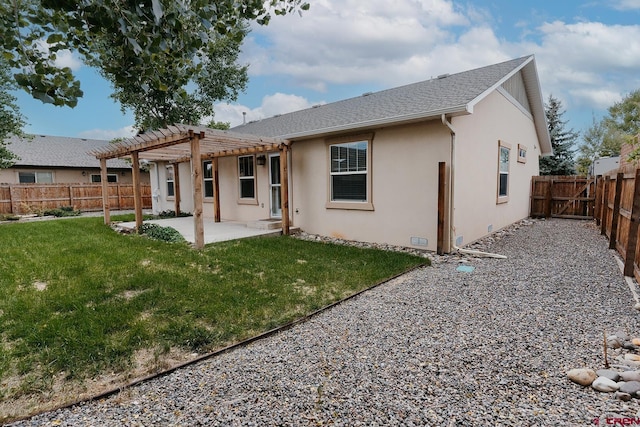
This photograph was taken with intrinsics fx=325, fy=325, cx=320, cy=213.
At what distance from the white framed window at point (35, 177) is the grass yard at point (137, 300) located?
15.2 m

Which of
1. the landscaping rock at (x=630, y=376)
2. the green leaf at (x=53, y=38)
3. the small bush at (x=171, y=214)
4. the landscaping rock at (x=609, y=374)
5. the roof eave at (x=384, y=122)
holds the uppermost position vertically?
the roof eave at (x=384, y=122)

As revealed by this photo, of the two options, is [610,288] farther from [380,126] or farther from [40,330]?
[40,330]

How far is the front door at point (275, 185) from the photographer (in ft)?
31.7

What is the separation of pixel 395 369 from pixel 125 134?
1038 inches

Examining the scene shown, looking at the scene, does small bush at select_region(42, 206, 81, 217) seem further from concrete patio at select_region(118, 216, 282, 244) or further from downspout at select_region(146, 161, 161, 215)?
concrete patio at select_region(118, 216, 282, 244)

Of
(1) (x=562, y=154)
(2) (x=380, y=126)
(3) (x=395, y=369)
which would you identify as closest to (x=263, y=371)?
(3) (x=395, y=369)

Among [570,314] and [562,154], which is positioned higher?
[562,154]

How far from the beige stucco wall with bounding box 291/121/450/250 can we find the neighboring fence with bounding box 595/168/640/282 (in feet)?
9.36

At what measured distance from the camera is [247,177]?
10586 mm

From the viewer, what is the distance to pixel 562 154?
1858 centimetres

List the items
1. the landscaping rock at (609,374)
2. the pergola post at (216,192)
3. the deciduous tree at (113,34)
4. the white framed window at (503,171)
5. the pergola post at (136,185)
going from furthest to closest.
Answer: the pergola post at (216,192), the white framed window at (503,171), the pergola post at (136,185), the landscaping rock at (609,374), the deciduous tree at (113,34)

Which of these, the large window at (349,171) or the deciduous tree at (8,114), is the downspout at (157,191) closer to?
the deciduous tree at (8,114)

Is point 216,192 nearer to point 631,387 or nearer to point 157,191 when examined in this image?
point 157,191

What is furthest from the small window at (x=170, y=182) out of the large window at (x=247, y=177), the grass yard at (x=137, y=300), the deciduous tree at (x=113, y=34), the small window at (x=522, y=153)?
the small window at (x=522, y=153)
